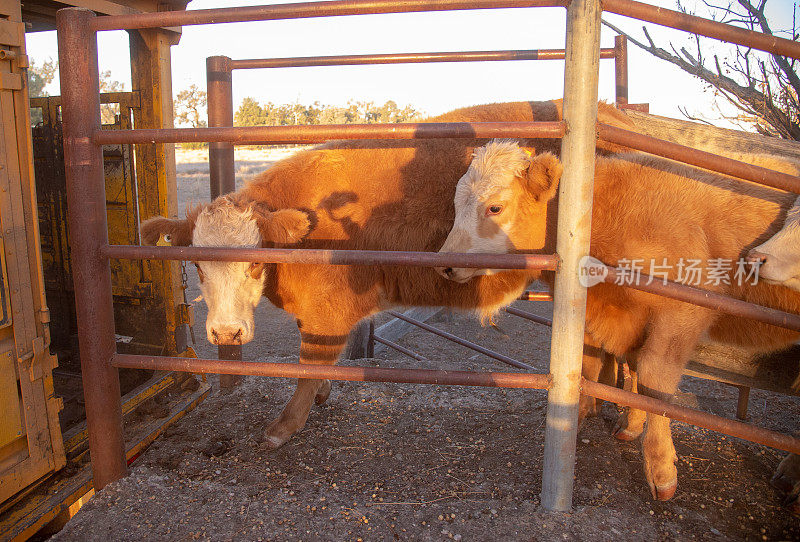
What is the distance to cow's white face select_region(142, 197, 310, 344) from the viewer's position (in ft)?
10.3

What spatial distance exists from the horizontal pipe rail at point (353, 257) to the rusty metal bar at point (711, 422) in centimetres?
57

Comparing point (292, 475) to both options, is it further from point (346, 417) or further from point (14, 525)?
point (14, 525)

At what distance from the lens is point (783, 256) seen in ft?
7.73

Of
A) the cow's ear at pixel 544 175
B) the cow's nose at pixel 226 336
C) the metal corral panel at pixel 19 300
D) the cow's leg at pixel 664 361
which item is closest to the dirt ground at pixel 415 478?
the cow's leg at pixel 664 361

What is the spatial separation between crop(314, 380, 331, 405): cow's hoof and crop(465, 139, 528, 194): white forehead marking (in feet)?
5.91

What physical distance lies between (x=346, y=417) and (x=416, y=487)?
108cm

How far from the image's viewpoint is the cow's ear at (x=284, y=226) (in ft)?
10.3

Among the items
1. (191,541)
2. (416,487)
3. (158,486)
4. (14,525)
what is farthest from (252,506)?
(14,525)

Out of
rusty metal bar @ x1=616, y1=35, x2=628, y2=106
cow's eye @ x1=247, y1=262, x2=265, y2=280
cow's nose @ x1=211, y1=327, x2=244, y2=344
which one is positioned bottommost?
cow's nose @ x1=211, y1=327, x2=244, y2=344

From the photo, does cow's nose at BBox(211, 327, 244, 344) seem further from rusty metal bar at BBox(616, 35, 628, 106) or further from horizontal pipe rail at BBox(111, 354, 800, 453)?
rusty metal bar at BBox(616, 35, 628, 106)

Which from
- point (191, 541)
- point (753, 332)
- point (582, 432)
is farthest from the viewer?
point (582, 432)

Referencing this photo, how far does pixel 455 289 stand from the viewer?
11.6ft

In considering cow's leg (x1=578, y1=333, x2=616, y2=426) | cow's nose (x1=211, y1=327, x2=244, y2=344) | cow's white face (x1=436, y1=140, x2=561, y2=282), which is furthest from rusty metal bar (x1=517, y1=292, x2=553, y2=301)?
cow's nose (x1=211, y1=327, x2=244, y2=344)

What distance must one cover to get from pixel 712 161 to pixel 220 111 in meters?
3.43
